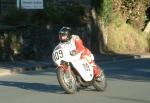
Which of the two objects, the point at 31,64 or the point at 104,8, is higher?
the point at 104,8

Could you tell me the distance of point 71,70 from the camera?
14375 mm

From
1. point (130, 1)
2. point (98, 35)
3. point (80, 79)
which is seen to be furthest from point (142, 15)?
point (80, 79)

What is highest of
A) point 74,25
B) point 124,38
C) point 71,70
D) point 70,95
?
point 71,70

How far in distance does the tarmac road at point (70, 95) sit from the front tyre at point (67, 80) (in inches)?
6.1

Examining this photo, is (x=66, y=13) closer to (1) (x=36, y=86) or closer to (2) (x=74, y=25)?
(2) (x=74, y=25)

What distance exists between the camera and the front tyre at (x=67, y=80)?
14.1 m

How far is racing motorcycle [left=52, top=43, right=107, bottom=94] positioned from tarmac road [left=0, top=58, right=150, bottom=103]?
0.75 ft

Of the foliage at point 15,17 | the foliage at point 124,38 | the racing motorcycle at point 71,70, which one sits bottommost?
the foliage at point 124,38

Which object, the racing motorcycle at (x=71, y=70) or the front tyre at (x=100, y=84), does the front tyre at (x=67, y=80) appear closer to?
the racing motorcycle at (x=71, y=70)

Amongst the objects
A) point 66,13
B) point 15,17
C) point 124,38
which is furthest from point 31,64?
point 124,38

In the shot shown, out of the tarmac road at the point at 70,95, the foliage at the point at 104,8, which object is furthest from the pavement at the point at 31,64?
the foliage at the point at 104,8

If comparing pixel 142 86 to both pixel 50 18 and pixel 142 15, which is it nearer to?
pixel 50 18

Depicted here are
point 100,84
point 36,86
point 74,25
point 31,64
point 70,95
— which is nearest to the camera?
point 70,95

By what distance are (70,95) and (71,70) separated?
0.60m
